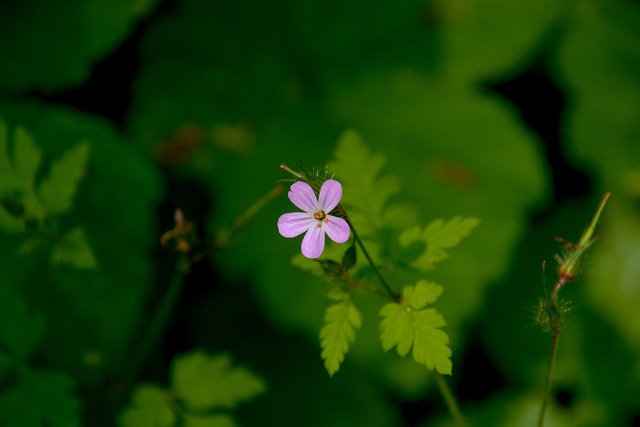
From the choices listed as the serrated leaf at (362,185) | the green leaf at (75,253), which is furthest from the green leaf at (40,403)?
the serrated leaf at (362,185)

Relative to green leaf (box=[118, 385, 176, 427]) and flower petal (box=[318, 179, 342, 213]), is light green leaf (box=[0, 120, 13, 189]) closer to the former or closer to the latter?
green leaf (box=[118, 385, 176, 427])

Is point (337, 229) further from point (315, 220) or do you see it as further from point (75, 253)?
point (75, 253)

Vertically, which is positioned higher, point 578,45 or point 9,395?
point 578,45

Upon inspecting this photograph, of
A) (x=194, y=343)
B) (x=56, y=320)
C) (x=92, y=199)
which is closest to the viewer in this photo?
(x=56, y=320)

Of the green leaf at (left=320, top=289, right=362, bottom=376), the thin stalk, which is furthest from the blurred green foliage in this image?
the green leaf at (left=320, top=289, right=362, bottom=376)

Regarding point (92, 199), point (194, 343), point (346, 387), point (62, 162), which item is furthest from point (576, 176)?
point (62, 162)

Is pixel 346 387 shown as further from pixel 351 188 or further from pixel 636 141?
pixel 636 141

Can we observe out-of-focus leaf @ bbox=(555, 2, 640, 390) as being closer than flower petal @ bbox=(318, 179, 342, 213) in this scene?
No
